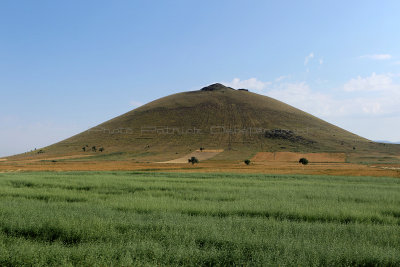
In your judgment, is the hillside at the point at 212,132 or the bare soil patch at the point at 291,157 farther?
the hillside at the point at 212,132

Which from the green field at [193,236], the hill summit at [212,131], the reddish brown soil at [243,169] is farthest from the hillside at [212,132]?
the green field at [193,236]

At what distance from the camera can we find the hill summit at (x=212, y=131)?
114 m

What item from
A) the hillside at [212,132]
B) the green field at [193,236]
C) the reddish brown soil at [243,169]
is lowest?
the reddish brown soil at [243,169]

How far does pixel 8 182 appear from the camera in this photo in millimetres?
24141

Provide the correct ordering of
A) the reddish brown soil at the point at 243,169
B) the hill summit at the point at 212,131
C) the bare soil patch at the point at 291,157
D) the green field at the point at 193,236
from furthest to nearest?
1. the hill summit at the point at 212,131
2. the bare soil patch at the point at 291,157
3. the reddish brown soil at the point at 243,169
4. the green field at the point at 193,236

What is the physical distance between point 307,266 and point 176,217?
5552 millimetres

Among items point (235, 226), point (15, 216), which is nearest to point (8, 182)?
point (15, 216)

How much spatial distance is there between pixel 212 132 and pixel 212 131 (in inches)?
38.5

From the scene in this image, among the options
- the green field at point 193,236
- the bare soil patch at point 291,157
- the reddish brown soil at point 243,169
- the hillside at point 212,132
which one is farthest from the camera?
the hillside at point 212,132

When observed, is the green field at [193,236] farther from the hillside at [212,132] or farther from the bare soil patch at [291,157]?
the hillside at [212,132]

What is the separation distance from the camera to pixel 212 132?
133125 millimetres

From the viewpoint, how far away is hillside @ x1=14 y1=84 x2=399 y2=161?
114 m

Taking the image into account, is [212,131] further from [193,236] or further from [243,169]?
[193,236]

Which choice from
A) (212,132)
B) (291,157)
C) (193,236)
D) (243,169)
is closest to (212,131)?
(212,132)
